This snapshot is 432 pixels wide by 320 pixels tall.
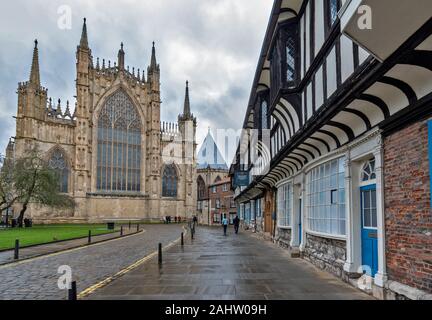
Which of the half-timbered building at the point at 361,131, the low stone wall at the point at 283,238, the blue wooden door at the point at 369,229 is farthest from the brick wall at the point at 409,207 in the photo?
the low stone wall at the point at 283,238

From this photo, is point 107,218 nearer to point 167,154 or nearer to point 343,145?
point 167,154

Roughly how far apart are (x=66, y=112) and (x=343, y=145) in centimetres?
5616

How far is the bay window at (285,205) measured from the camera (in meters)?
15.8

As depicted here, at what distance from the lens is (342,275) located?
8.51 metres

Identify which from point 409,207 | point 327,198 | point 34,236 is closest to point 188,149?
point 34,236

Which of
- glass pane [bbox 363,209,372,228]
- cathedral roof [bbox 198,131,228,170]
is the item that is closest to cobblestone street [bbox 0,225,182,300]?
glass pane [bbox 363,209,372,228]

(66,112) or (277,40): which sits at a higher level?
(66,112)

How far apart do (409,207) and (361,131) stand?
2.34 meters

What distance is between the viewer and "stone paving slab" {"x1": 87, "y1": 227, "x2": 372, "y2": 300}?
7.25 metres

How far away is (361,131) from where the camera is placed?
774cm

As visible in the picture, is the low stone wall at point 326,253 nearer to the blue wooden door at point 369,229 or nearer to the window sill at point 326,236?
the window sill at point 326,236

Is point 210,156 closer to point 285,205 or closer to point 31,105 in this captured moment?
point 31,105
